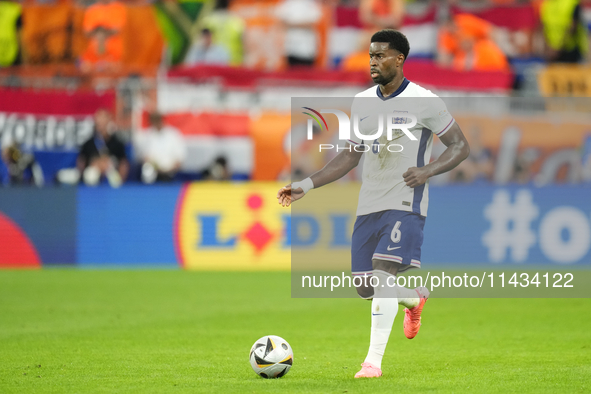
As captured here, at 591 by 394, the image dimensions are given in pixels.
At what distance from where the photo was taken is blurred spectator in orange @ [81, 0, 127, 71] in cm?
1789

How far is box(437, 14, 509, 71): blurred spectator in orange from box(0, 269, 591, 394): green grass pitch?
21.6 feet

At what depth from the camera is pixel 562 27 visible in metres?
19.1

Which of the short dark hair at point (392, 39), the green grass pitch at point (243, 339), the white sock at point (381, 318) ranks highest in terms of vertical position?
the short dark hair at point (392, 39)

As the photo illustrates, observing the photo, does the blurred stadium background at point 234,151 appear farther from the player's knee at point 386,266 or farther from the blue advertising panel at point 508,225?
the player's knee at point 386,266

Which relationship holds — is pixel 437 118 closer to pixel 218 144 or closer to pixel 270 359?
pixel 270 359

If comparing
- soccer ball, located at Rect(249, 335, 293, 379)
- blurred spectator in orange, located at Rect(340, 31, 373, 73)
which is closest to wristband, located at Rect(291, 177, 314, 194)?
soccer ball, located at Rect(249, 335, 293, 379)

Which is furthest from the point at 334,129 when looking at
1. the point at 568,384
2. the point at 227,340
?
the point at 568,384

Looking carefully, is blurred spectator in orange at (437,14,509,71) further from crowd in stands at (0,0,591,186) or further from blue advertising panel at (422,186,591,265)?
blue advertising panel at (422,186,591,265)

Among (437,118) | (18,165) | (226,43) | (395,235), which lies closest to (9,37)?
(18,165)

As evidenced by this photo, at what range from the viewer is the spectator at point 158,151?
1634cm

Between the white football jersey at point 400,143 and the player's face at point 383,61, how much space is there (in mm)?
184

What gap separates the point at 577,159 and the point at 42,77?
1023 cm

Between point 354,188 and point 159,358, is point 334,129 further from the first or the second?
point 159,358

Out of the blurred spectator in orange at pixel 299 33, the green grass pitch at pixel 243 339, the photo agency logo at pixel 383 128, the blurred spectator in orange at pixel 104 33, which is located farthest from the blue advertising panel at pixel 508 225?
the photo agency logo at pixel 383 128
